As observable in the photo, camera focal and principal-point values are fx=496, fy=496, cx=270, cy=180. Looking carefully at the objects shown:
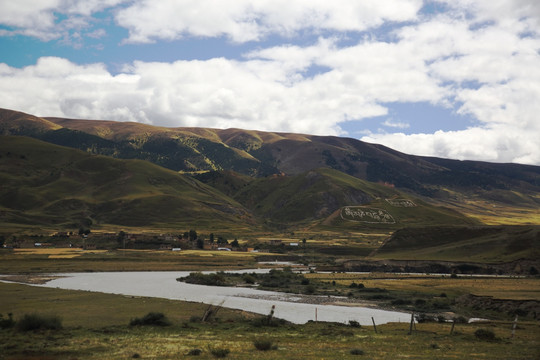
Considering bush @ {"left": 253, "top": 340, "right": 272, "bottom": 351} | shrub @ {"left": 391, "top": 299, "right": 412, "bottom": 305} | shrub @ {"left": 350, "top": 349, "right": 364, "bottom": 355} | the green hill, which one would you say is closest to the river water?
shrub @ {"left": 391, "top": 299, "right": 412, "bottom": 305}

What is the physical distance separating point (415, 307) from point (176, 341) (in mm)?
42980

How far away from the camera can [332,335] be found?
1720 inches

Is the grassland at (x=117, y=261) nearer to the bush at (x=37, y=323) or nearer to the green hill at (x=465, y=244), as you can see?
the green hill at (x=465, y=244)

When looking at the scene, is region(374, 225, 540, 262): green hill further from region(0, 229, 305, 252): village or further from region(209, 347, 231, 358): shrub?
region(209, 347, 231, 358): shrub

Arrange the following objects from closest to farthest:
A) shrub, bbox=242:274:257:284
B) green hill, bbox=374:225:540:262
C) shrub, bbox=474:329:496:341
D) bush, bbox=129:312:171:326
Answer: shrub, bbox=474:329:496:341 < bush, bbox=129:312:171:326 < shrub, bbox=242:274:257:284 < green hill, bbox=374:225:540:262

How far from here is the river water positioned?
62.1 metres

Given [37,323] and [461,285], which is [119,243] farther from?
[37,323]

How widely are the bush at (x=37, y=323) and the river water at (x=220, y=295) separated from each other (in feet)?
68.1

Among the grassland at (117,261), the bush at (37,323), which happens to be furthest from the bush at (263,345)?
the grassland at (117,261)

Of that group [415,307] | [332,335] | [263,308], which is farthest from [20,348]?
[415,307]

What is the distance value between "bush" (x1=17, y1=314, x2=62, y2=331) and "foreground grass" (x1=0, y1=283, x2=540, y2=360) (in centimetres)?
80

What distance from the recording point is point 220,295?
264 ft

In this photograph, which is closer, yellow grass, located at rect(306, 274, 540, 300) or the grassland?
yellow grass, located at rect(306, 274, 540, 300)

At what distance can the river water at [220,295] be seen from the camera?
62.1 meters
